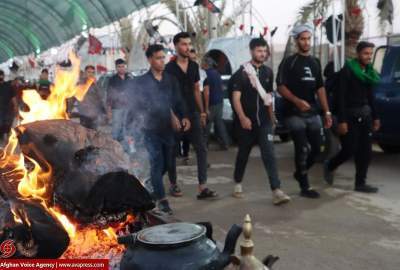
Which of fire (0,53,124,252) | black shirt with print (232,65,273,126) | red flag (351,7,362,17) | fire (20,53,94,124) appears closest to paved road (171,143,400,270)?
black shirt with print (232,65,273,126)

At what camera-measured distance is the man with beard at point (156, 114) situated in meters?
5.26

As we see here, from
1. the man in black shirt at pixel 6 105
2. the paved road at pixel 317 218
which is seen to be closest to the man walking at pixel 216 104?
the paved road at pixel 317 218

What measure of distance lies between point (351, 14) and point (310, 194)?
10302 mm

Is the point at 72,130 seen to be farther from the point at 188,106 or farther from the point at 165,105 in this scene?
the point at 188,106

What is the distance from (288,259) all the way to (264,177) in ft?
11.1

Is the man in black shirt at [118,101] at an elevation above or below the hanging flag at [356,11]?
below

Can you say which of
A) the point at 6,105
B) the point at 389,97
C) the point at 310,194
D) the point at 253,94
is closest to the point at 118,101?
the point at 253,94

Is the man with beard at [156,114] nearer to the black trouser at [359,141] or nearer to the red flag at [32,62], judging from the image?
the black trouser at [359,141]

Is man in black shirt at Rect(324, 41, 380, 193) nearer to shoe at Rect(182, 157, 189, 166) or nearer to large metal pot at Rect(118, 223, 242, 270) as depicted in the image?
shoe at Rect(182, 157, 189, 166)

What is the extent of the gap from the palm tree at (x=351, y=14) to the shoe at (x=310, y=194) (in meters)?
9.39

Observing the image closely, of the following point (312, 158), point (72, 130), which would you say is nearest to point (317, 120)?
point (312, 158)

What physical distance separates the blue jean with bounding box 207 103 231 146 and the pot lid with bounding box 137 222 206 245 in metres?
6.98

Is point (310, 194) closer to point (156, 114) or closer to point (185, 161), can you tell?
point (156, 114)

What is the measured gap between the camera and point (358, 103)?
6.26m
